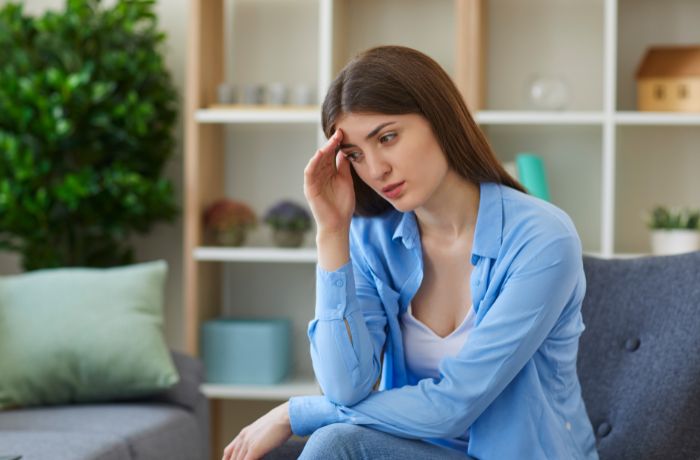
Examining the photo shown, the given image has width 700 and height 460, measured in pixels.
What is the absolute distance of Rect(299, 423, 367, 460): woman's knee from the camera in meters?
1.47

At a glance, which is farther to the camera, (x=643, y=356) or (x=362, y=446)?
(x=643, y=356)

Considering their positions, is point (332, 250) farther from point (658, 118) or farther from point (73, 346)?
point (658, 118)

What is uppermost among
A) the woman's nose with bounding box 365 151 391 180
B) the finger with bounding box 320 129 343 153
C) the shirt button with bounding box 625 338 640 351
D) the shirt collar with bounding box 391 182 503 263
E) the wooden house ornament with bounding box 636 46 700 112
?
the wooden house ornament with bounding box 636 46 700 112

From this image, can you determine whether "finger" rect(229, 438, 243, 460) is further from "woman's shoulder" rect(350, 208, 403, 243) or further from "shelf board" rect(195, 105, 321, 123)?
"shelf board" rect(195, 105, 321, 123)

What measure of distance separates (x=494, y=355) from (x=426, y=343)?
0.22 m

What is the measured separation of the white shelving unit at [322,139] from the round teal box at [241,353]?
52mm

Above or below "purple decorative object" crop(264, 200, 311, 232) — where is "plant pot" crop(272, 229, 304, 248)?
below

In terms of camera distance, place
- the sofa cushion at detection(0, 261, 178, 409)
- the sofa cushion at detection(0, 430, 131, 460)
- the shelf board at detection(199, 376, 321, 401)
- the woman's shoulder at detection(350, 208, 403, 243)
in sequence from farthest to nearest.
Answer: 1. the shelf board at detection(199, 376, 321, 401)
2. the sofa cushion at detection(0, 261, 178, 409)
3. the sofa cushion at detection(0, 430, 131, 460)
4. the woman's shoulder at detection(350, 208, 403, 243)

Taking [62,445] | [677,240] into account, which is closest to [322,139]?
[677,240]

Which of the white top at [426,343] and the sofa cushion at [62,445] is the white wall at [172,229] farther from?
the white top at [426,343]

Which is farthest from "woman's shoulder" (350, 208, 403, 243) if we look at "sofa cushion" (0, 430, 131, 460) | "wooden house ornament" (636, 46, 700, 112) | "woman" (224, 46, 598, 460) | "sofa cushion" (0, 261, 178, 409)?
"wooden house ornament" (636, 46, 700, 112)

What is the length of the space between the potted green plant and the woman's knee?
193 cm

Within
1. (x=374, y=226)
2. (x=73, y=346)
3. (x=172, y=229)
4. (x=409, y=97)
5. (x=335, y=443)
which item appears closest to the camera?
(x=335, y=443)

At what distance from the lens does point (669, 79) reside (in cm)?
326
